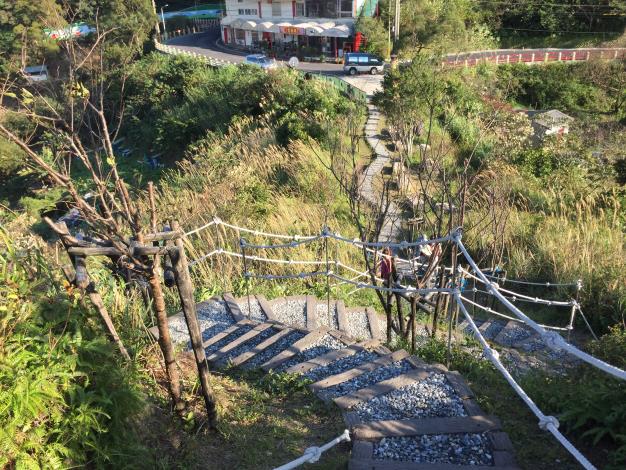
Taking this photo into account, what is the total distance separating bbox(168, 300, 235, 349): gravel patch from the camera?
5057 millimetres

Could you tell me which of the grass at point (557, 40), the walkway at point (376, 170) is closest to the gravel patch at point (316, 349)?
the walkway at point (376, 170)

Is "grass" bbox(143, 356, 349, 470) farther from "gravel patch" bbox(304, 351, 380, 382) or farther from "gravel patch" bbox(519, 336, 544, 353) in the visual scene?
"gravel patch" bbox(519, 336, 544, 353)

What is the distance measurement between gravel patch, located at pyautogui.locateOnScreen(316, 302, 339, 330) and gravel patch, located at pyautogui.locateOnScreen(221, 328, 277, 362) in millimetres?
650

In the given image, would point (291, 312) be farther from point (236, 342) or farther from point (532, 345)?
point (532, 345)

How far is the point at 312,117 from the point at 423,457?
10951 mm

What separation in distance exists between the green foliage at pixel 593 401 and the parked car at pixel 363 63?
21745 mm

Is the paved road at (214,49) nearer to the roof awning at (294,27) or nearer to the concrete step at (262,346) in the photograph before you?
the roof awning at (294,27)

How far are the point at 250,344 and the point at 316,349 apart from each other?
71 cm

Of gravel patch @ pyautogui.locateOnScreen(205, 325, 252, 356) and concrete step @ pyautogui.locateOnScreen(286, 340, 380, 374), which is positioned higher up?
concrete step @ pyautogui.locateOnScreen(286, 340, 380, 374)

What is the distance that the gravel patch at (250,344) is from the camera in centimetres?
461

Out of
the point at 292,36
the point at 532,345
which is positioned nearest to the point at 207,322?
the point at 532,345

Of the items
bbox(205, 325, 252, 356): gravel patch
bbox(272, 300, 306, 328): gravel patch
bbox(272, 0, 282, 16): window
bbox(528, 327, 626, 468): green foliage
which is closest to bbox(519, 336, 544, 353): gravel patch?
bbox(528, 327, 626, 468): green foliage

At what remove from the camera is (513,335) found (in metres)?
5.80

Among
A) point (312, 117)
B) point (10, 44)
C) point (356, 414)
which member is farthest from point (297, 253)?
point (10, 44)
